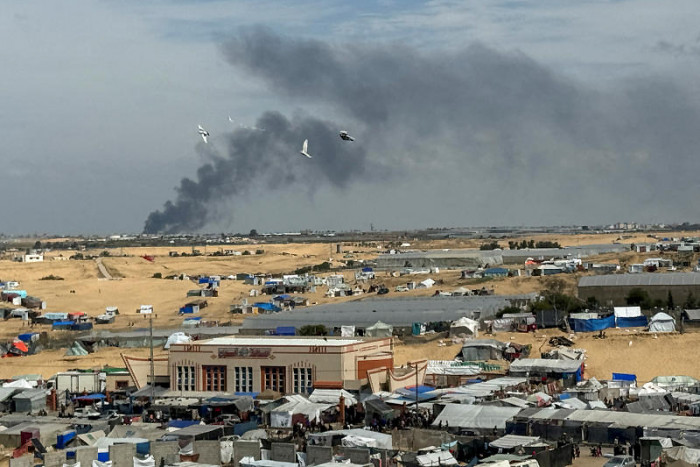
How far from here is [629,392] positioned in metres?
35.7

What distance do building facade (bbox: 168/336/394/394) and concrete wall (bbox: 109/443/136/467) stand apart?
11228mm

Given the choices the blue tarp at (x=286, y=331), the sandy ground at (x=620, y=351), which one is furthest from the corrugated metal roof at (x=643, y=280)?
the blue tarp at (x=286, y=331)

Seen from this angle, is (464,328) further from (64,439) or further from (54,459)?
(54,459)

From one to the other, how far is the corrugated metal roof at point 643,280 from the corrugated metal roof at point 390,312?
12.6ft

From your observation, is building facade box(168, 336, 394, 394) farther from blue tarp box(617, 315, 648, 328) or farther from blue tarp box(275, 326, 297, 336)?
blue tarp box(617, 315, 648, 328)

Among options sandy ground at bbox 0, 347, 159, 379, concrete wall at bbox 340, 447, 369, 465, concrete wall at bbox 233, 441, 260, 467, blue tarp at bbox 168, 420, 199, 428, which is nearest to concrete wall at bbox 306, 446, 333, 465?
concrete wall at bbox 340, 447, 369, 465

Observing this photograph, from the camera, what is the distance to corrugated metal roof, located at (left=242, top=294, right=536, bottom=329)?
5319 cm

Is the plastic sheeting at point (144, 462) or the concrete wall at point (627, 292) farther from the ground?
the concrete wall at point (627, 292)

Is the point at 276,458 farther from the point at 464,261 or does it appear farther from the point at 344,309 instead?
the point at 464,261

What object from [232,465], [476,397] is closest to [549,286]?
[476,397]

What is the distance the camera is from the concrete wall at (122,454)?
26391mm

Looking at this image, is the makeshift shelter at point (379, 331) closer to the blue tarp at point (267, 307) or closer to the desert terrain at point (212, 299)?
the desert terrain at point (212, 299)

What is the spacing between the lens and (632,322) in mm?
50094

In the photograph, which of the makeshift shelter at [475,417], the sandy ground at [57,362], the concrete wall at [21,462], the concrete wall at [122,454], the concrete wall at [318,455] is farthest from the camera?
the sandy ground at [57,362]
